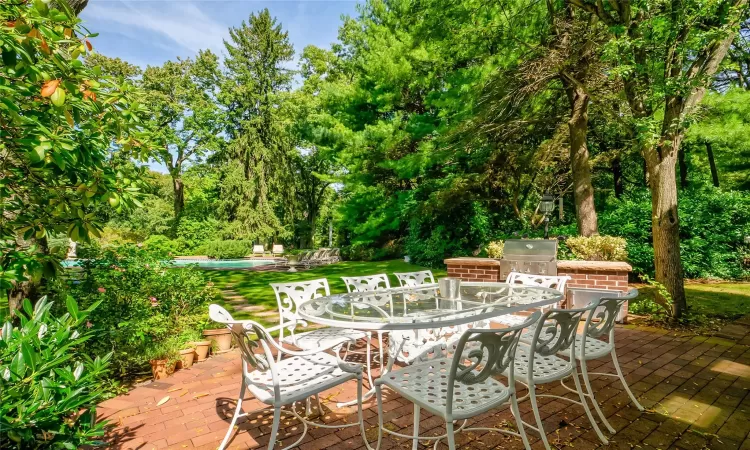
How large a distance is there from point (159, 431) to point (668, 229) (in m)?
6.38

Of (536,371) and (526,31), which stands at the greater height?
(526,31)

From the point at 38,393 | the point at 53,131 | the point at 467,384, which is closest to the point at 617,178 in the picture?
the point at 467,384

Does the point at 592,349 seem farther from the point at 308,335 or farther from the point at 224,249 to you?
the point at 224,249

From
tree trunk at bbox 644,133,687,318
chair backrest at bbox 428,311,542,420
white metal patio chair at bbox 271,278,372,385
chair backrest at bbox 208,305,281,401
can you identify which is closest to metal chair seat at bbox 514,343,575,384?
chair backrest at bbox 428,311,542,420

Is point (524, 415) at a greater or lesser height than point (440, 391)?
lesser

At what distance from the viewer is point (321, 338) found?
321 cm

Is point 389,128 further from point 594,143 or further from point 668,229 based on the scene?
point 668,229

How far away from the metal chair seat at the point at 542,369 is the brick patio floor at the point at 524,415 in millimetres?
422

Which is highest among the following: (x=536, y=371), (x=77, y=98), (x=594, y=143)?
(x=594, y=143)

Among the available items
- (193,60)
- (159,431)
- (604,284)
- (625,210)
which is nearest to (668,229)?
(604,284)

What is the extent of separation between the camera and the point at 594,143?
12.4 metres

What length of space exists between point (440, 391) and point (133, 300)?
122 inches

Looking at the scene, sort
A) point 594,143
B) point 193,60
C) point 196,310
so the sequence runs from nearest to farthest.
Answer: point 196,310
point 594,143
point 193,60

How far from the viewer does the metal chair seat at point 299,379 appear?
2090 millimetres
